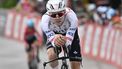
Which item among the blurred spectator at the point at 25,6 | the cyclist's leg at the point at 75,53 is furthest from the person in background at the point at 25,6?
the cyclist's leg at the point at 75,53

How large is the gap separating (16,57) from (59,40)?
1190 centimetres

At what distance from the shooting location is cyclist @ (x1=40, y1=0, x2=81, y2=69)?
36.5 ft

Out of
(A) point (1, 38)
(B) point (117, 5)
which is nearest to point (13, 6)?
(A) point (1, 38)

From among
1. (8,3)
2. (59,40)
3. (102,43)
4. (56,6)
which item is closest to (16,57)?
(102,43)

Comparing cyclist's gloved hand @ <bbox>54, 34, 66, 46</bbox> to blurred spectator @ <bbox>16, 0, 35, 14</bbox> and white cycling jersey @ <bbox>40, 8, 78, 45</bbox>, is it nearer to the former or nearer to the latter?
white cycling jersey @ <bbox>40, 8, 78, 45</bbox>

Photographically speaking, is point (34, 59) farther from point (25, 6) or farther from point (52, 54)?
point (52, 54)

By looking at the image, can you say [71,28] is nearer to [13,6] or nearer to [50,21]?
[50,21]

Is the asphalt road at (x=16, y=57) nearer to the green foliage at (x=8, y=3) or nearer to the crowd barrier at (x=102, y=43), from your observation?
the crowd barrier at (x=102, y=43)

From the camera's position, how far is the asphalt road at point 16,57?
19.9m

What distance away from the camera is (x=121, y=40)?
18672 millimetres

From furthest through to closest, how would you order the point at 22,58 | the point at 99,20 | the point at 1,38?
the point at 1,38, the point at 22,58, the point at 99,20

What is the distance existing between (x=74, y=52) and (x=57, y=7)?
3.58ft

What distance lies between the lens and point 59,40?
11.0 meters

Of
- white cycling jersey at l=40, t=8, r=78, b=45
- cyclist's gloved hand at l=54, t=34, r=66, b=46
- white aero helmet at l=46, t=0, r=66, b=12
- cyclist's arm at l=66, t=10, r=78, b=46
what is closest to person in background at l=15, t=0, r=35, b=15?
white cycling jersey at l=40, t=8, r=78, b=45
